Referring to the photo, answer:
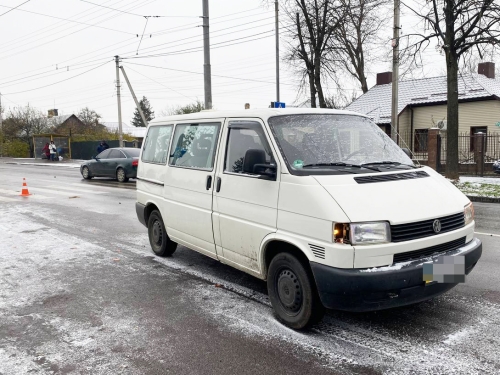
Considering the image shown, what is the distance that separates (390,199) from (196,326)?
2.12 meters

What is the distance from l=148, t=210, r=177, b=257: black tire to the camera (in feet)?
20.8

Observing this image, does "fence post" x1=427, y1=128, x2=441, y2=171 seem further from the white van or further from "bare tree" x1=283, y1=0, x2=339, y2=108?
the white van

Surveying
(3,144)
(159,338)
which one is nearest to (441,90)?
(159,338)

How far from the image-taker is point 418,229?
360 cm

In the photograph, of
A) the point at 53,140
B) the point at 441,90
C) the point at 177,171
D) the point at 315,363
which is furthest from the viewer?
the point at 53,140

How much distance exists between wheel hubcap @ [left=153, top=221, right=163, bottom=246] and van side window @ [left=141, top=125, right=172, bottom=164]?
0.95m

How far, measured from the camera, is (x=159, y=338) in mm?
3883

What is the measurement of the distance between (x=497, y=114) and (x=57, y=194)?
2399 cm

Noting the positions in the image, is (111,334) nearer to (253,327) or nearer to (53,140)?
(253,327)

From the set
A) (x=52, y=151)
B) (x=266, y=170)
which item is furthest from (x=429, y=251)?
(x=52, y=151)

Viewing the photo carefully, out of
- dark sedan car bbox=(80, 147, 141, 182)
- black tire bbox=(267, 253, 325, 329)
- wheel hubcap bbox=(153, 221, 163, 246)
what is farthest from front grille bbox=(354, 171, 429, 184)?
dark sedan car bbox=(80, 147, 141, 182)

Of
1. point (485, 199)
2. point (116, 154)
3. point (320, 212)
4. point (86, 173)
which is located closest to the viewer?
point (320, 212)

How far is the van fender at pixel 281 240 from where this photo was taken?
3707 millimetres

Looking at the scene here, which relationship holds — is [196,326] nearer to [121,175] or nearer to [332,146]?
[332,146]
